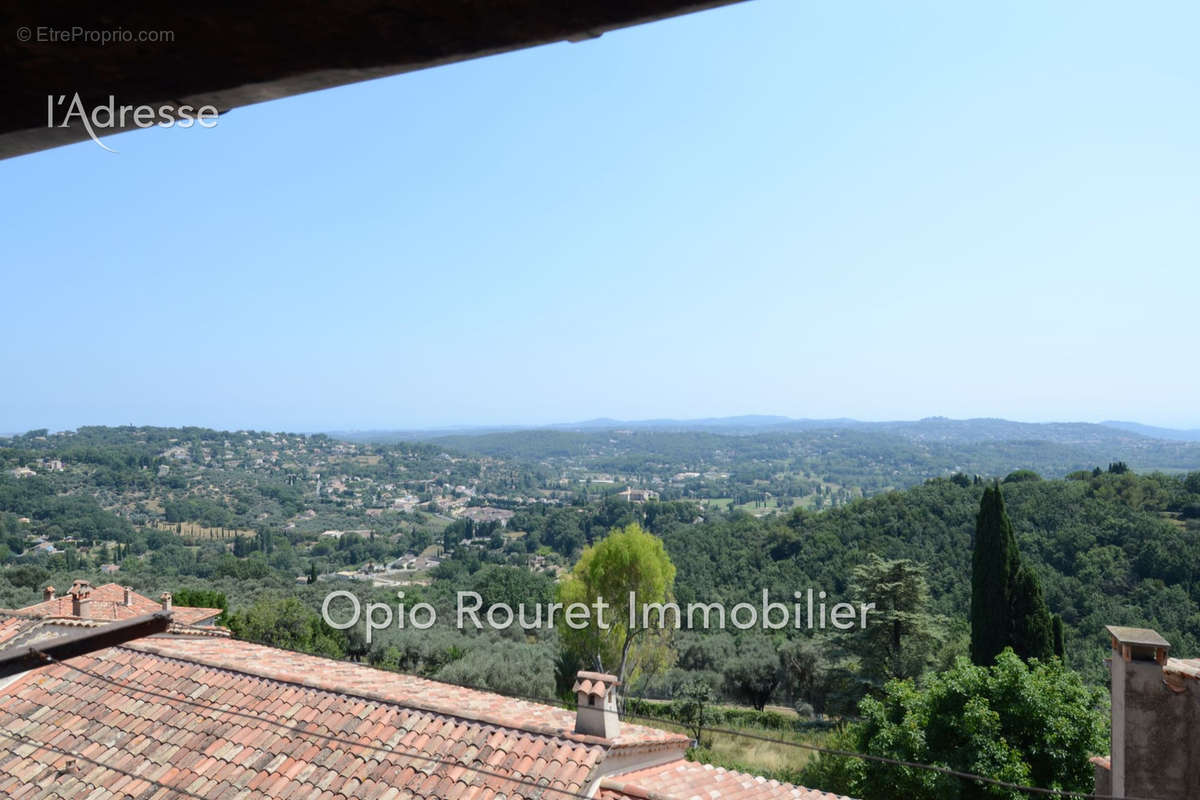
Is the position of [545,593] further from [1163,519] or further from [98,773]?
[98,773]

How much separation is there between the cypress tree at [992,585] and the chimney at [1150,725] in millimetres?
10883

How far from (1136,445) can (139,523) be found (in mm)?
139679

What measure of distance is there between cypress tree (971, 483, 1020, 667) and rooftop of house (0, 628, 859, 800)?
1093 cm

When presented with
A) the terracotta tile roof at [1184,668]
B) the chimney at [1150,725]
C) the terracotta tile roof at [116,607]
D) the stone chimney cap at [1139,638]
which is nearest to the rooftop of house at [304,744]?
the chimney at [1150,725]

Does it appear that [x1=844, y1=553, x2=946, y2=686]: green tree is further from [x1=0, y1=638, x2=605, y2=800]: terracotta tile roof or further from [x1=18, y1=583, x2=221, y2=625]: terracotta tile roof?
[x1=18, y1=583, x2=221, y2=625]: terracotta tile roof

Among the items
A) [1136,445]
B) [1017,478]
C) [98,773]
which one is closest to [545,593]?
[1017,478]

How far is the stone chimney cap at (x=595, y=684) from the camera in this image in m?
6.87

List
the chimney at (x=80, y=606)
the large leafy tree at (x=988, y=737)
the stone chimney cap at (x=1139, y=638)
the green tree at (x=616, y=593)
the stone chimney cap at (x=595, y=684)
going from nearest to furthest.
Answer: the stone chimney cap at (x=1139, y=638) < the stone chimney cap at (x=595, y=684) < the large leafy tree at (x=988, y=737) < the chimney at (x=80, y=606) < the green tree at (x=616, y=593)

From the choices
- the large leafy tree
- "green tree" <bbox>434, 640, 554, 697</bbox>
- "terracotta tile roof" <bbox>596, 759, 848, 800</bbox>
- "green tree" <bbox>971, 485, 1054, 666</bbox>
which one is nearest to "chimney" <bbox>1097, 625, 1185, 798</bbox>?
"terracotta tile roof" <bbox>596, 759, 848, 800</bbox>

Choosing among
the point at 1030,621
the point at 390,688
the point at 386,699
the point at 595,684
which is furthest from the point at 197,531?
the point at 595,684

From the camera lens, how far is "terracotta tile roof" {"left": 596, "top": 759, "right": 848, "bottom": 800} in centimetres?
634

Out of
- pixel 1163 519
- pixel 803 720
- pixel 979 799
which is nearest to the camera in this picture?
pixel 979 799

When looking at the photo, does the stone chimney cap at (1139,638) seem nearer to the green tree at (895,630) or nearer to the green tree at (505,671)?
the green tree at (895,630)

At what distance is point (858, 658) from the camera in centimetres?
1928
